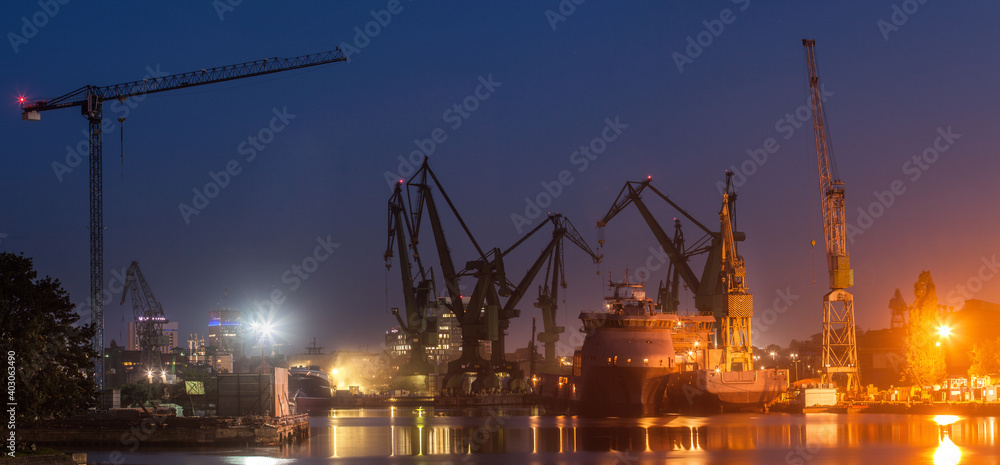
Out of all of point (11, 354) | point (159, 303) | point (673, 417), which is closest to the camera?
point (11, 354)

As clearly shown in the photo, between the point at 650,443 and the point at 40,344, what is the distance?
3732cm

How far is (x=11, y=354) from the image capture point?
43.0m

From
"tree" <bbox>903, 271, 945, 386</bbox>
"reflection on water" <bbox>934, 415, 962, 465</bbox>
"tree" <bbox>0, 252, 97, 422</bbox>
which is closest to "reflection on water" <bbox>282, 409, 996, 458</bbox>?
"reflection on water" <bbox>934, 415, 962, 465</bbox>

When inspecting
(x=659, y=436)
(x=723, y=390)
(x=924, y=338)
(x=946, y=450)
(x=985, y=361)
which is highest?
(x=924, y=338)

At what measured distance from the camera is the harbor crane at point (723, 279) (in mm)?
99688

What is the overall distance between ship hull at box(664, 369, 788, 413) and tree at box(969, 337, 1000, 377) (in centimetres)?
2462

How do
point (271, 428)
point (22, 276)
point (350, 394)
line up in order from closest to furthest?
point (22, 276) → point (271, 428) → point (350, 394)

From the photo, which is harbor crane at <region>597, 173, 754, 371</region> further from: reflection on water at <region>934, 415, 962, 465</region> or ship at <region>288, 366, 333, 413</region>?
ship at <region>288, 366, 333, 413</region>

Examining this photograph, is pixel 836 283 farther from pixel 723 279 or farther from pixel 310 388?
pixel 310 388

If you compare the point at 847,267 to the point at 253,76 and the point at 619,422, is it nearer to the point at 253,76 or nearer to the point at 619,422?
the point at 619,422

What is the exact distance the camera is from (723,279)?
106250mm

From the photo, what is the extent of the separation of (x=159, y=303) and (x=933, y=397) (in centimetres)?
14350

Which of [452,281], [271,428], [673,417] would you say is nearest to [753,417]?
[673,417]

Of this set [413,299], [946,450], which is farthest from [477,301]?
[946,450]
